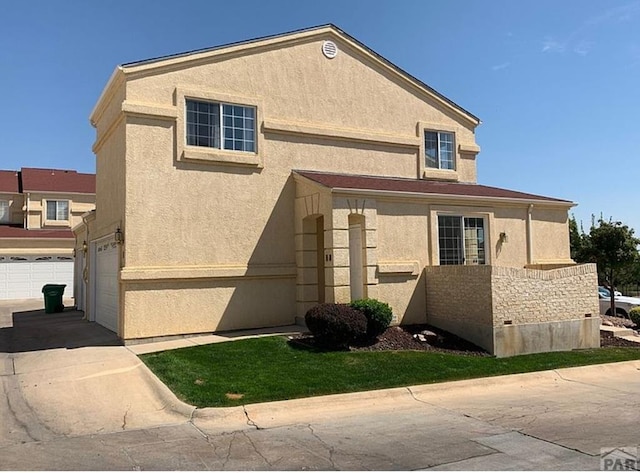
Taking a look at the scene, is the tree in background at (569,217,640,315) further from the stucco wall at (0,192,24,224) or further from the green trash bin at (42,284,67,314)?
the stucco wall at (0,192,24,224)

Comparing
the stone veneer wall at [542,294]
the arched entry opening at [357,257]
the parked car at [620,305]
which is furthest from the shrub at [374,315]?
the parked car at [620,305]

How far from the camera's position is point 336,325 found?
11.8m

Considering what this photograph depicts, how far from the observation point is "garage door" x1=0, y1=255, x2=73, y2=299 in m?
30.5

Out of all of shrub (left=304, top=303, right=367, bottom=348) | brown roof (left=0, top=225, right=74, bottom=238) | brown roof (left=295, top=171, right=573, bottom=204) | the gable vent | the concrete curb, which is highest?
the gable vent

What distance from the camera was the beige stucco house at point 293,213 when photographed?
13367 millimetres

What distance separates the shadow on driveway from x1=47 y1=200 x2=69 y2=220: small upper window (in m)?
16.6

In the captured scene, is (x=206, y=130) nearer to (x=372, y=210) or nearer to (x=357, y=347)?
(x=372, y=210)

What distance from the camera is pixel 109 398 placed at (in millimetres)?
9078

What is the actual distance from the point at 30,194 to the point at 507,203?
3050cm

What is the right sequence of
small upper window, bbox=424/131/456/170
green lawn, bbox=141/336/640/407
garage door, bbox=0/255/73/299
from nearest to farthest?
green lawn, bbox=141/336/640/407 → small upper window, bbox=424/131/456/170 → garage door, bbox=0/255/73/299

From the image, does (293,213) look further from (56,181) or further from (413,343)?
(56,181)

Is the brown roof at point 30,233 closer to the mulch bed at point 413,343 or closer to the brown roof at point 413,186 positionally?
the brown roof at point 413,186

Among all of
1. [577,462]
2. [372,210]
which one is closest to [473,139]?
[372,210]

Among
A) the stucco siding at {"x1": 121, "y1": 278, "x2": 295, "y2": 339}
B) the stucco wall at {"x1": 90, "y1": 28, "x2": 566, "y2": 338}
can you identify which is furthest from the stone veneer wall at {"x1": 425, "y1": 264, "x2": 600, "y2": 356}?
the stucco siding at {"x1": 121, "y1": 278, "x2": 295, "y2": 339}
